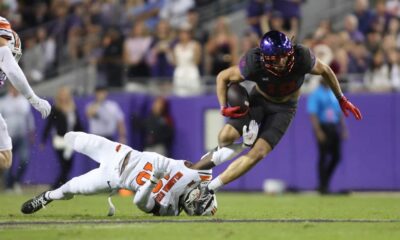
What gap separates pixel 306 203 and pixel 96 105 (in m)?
5.49

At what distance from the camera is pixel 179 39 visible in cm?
1725

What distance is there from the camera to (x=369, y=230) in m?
7.98

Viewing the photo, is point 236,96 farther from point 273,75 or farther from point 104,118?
point 104,118

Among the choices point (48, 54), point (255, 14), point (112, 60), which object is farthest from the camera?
point (48, 54)

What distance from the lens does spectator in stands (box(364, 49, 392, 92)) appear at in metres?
16.0

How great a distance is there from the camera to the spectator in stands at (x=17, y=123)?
16.8 meters

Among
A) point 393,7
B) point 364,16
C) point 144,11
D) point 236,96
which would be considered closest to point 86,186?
point 236,96

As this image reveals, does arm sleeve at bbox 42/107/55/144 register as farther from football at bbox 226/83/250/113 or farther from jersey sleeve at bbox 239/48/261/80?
jersey sleeve at bbox 239/48/261/80

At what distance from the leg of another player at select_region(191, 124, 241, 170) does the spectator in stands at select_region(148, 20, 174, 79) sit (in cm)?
769

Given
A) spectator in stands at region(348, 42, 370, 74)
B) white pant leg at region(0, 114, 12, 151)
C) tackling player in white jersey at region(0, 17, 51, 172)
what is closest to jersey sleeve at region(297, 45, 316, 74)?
tackling player in white jersey at region(0, 17, 51, 172)

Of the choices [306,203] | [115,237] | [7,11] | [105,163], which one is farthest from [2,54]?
[7,11]

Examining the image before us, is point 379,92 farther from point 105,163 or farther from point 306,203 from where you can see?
point 105,163

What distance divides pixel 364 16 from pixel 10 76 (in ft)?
31.2

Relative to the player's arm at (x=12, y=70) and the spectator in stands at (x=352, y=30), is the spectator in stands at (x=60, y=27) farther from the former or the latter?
the player's arm at (x=12, y=70)
